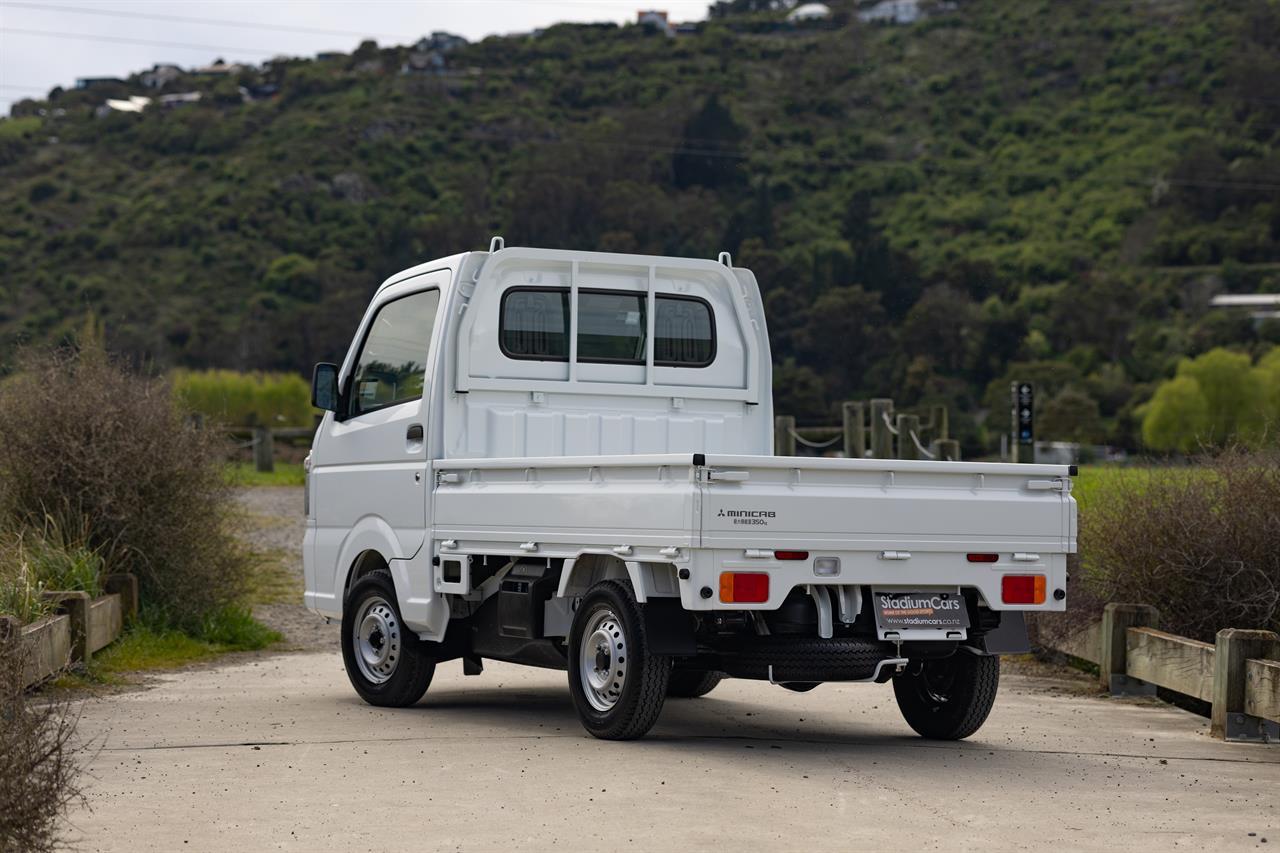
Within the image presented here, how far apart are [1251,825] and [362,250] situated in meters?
100

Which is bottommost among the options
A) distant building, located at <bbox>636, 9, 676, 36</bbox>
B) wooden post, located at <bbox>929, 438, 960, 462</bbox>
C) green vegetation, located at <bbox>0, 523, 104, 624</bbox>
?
green vegetation, located at <bbox>0, 523, 104, 624</bbox>

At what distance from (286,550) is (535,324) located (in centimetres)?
1150

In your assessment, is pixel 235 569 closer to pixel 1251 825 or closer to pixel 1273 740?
pixel 1273 740

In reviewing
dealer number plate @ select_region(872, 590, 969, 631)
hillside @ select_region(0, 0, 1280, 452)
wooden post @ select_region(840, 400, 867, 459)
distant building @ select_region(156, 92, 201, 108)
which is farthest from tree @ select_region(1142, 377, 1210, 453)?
distant building @ select_region(156, 92, 201, 108)

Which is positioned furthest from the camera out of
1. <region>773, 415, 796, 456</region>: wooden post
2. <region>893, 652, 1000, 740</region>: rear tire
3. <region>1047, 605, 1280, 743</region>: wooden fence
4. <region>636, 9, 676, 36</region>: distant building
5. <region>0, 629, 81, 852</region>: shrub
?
<region>636, 9, 676, 36</region>: distant building

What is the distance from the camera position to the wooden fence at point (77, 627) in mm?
10961

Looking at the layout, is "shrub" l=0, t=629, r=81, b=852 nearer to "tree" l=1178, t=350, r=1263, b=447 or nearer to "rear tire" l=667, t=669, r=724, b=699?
"rear tire" l=667, t=669, r=724, b=699

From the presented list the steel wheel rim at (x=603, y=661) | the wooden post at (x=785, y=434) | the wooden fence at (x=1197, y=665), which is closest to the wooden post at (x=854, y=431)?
the wooden post at (x=785, y=434)

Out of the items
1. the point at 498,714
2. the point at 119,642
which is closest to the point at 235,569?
the point at 119,642

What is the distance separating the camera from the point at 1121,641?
11797 mm

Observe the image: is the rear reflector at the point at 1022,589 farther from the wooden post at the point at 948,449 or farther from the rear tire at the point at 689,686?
the wooden post at the point at 948,449

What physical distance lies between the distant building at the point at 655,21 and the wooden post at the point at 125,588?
162262 millimetres

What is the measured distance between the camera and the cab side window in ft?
37.1

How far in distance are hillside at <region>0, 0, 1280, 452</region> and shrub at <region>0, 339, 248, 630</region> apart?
57.4 m
